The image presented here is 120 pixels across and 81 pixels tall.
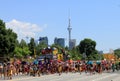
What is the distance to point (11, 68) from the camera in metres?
36.0

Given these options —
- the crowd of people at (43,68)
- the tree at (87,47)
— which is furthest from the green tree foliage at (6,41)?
the tree at (87,47)

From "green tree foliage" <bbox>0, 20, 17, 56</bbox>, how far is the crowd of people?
80.2 feet

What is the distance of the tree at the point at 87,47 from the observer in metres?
153

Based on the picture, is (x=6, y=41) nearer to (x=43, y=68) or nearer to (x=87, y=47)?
(x=43, y=68)

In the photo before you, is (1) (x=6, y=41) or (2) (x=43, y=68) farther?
(1) (x=6, y=41)

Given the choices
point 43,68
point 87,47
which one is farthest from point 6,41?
point 87,47

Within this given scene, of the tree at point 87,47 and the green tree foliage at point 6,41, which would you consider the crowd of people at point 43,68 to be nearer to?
the green tree foliage at point 6,41

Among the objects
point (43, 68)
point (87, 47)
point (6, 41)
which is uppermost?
point (87, 47)

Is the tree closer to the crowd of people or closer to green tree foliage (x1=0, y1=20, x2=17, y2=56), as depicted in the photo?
green tree foliage (x1=0, y1=20, x2=17, y2=56)

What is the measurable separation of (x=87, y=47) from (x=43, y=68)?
360 feet

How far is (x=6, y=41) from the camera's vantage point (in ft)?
245

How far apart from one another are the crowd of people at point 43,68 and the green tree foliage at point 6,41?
24452 mm

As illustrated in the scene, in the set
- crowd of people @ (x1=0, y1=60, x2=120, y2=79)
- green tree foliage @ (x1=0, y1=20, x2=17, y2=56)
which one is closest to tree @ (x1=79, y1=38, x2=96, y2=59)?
green tree foliage @ (x1=0, y1=20, x2=17, y2=56)

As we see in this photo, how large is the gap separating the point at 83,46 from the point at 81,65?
344ft
